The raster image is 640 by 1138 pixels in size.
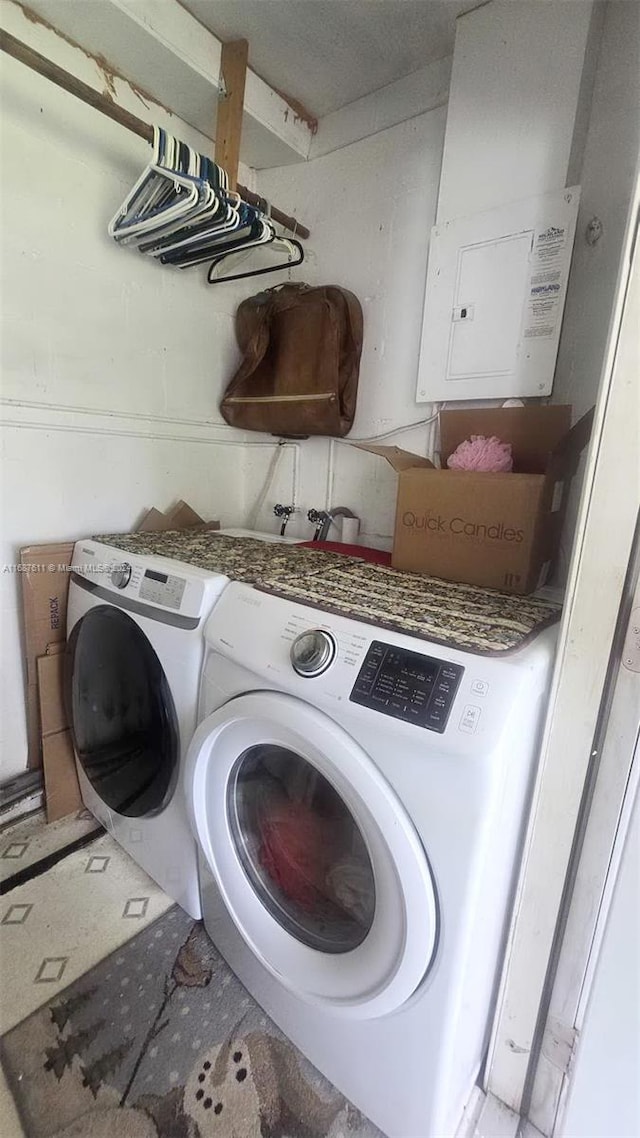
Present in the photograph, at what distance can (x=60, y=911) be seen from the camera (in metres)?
1.31

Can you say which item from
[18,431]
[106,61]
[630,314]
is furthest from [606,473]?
[106,61]

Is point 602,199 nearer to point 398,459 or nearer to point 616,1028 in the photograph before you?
point 398,459

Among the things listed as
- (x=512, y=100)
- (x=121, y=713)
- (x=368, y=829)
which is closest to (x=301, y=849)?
(x=368, y=829)

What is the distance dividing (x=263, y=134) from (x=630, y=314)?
5.44 ft

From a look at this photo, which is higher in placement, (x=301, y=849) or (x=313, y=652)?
(x=313, y=652)

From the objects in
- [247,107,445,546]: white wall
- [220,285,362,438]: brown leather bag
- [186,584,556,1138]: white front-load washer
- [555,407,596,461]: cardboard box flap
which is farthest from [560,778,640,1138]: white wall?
[220,285,362,438]: brown leather bag

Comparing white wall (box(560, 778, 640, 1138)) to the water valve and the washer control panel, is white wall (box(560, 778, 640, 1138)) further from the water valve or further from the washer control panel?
the water valve

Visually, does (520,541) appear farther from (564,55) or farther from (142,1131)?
(142,1131)

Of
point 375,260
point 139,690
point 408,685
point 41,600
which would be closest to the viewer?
point 408,685

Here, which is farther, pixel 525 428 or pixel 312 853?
pixel 525 428

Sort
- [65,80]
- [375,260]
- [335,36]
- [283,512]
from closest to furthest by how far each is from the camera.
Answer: [65,80] < [335,36] < [375,260] < [283,512]

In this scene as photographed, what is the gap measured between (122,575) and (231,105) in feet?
4.90

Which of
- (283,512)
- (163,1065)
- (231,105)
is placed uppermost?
(231,105)

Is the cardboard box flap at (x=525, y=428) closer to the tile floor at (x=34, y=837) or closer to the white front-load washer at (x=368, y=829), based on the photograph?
the white front-load washer at (x=368, y=829)
